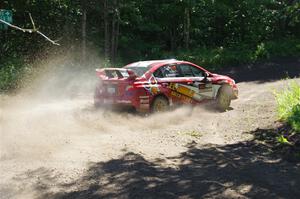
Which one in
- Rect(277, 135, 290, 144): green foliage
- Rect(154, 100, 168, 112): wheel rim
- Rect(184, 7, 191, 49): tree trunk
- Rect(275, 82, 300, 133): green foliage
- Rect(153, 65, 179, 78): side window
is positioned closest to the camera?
Rect(277, 135, 290, 144): green foliage

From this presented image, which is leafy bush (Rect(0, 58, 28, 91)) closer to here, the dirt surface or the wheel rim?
the dirt surface

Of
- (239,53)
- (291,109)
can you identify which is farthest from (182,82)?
(239,53)

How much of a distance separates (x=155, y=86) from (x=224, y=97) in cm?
295

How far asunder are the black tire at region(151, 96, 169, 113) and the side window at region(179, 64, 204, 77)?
3.49 feet

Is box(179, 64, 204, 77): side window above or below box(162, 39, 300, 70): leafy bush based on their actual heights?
below

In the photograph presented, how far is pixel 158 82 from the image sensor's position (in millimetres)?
11414

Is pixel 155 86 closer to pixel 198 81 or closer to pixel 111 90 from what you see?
pixel 111 90

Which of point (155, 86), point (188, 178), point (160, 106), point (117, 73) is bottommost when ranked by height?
point (188, 178)

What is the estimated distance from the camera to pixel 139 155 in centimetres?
763

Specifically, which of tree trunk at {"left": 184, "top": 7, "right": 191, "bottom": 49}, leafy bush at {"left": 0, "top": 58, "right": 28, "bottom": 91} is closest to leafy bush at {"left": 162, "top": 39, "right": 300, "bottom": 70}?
tree trunk at {"left": 184, "top": 7, "right": 191, "bottom": 49}

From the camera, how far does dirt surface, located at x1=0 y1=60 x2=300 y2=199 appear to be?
19.0 ft

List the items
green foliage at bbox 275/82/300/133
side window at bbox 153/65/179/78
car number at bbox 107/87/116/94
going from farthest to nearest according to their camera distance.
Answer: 1. side window at bbox 153/65/179/78
2. car number at bbox 107/87/116/94
3. green foliage at bbox 275/82/300/133

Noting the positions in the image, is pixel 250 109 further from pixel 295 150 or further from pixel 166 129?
pixel 295 150

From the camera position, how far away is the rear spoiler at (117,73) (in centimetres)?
1104
